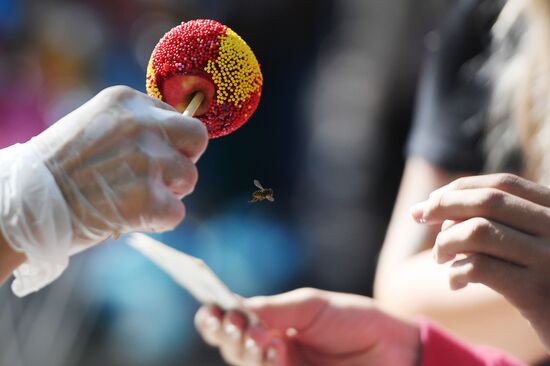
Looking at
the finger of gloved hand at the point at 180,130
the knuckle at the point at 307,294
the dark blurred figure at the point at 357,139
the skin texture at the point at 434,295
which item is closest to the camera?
the finger of gloved hand at the point at 180,130

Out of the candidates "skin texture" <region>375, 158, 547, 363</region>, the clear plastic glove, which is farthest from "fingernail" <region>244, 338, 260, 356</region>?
"skin texture" <region>375, 158, 547, 363</region>

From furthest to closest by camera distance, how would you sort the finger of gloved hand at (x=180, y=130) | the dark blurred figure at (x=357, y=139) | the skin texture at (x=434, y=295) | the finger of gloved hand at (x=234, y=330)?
the dark blurred figure at (x=357, y=139)
the skin texture at (x=434, y=295)
the finger of gloved hand at (x=234, y=330)
the finger of gloved hand at (x=180, y=130)

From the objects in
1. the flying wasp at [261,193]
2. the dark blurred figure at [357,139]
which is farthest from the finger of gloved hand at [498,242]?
the dark blurred figure at [357,139]

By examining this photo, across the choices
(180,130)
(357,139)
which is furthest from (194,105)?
(357,139)

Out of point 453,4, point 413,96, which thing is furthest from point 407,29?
point 453,4

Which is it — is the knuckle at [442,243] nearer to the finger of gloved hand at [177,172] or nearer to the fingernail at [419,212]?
the fingernail at [419,212]

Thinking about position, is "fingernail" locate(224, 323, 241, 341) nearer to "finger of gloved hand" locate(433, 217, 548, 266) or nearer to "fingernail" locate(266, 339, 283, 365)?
"fingernail" locate(266, 339, 283, 365)
